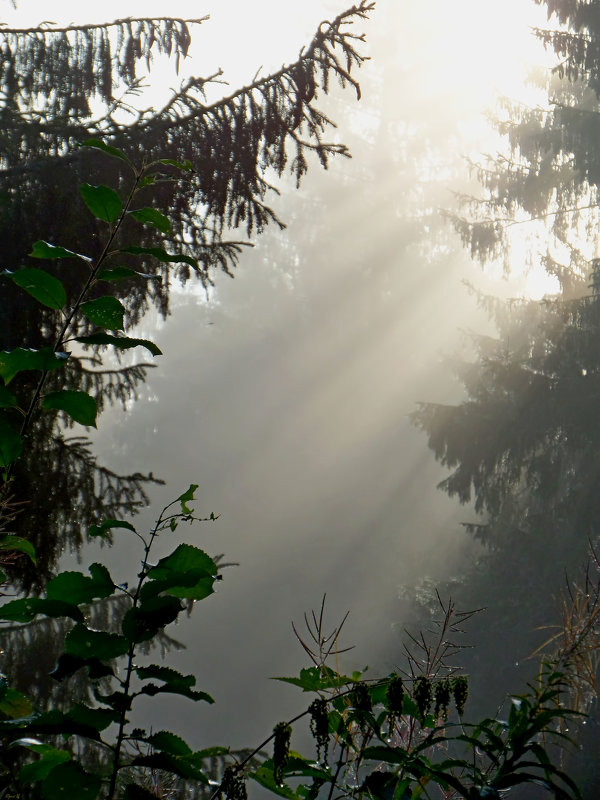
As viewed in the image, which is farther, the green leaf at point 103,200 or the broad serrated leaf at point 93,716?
the green leaf at point 103,200

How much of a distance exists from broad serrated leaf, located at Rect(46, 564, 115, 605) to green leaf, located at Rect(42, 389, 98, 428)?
0.61ft

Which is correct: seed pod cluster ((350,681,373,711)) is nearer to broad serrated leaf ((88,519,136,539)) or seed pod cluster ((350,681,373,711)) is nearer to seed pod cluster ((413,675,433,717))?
seed pod cluster ((413,675,433,717))

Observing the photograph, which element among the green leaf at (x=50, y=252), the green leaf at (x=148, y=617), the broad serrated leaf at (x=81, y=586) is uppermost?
the green leaf at (x=50, y=252)

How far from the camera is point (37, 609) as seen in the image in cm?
80

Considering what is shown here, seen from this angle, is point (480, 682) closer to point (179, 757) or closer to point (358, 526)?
point (358, 526)

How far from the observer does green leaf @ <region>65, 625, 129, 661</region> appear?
31.2 inches

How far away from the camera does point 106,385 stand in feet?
12.6

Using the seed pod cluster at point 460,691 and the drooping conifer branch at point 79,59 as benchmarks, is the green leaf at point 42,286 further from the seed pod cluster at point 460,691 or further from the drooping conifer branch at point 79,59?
the drooping conifer branch at point 79,59

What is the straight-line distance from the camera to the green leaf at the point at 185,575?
783mm

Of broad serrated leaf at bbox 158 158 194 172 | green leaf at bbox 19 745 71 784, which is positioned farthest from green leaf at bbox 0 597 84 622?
broad serrated leaf at bbox 158 158 194 172

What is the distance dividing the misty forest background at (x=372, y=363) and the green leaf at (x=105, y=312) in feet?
6.23

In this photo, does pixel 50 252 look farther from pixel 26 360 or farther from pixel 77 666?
pixel 77 666

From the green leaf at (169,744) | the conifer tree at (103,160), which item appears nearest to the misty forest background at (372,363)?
the conifer tree at (103,160)

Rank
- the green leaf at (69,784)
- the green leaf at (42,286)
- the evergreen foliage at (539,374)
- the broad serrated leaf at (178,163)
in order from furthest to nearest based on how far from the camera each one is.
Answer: the evergreen foliage at (539,374) → the broad serrated leaf at (178,163) → the green leaf at (42,286) → the green leaf at (69,784)
